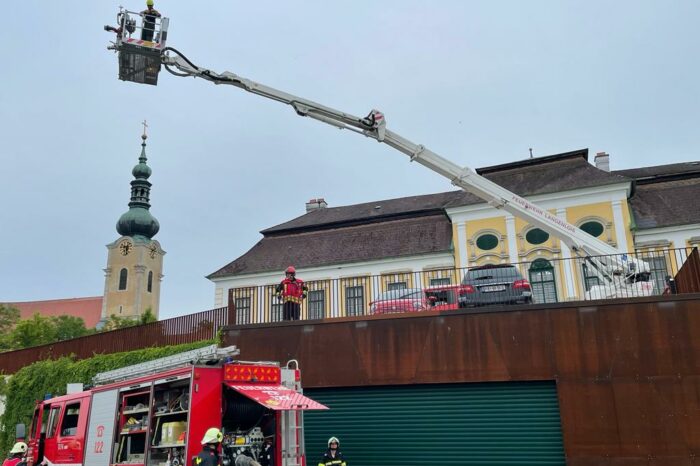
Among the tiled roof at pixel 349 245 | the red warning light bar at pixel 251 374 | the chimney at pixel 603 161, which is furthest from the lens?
the chimney at pixel 603 161

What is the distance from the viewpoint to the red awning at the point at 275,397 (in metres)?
9.49

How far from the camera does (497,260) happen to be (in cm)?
3014

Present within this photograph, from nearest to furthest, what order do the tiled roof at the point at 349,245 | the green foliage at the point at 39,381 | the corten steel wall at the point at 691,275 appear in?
the corten steel wall at the point at 691,275 < the green foliage at the point at 39,381 < the tiled roof at the point at 349,245

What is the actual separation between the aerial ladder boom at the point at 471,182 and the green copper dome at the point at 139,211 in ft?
211

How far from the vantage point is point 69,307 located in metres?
82.6

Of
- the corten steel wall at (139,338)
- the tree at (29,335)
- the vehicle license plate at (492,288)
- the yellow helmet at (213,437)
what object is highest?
the tree at (29,335)

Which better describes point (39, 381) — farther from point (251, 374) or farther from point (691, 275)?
point (691, 275)

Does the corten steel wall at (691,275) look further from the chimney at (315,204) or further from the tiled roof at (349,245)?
the chimney at (315,204)

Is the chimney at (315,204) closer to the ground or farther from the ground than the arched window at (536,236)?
farther from the ground

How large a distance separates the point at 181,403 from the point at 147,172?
232 feet

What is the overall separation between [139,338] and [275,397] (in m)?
11.3

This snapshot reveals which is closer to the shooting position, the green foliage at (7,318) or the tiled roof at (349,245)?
the tiled roof at (349,245)

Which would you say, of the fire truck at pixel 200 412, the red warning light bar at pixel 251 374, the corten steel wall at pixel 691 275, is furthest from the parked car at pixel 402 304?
the corten steel wall at pixel 691 275

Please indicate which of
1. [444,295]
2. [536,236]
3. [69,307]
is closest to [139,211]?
[69,307]
